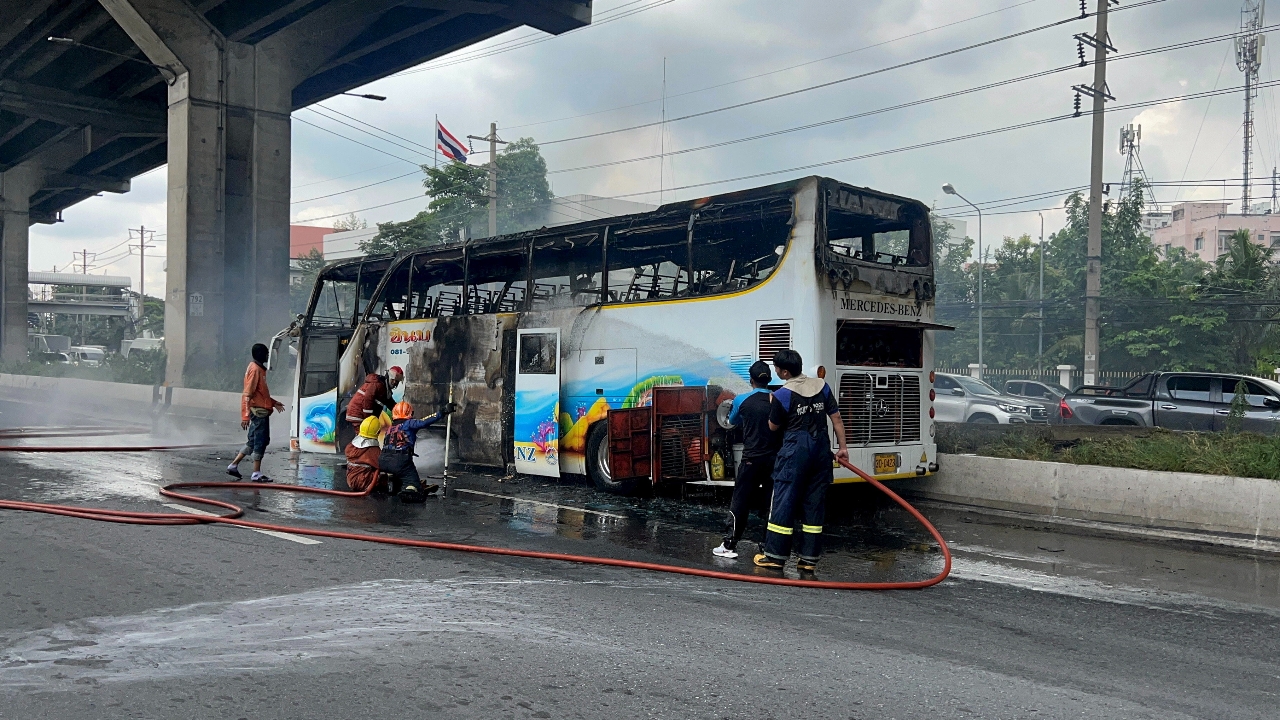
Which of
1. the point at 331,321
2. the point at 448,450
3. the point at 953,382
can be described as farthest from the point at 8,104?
the point at 953,382

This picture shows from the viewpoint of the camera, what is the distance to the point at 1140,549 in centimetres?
835

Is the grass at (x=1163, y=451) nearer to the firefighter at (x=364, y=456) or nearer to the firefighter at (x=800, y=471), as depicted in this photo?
the firefighter at (x=800, y=471)

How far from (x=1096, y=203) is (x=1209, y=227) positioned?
236 feet

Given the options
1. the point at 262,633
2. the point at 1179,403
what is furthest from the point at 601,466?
the point at 1179,403

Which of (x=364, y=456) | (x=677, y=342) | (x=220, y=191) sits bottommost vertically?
(x=364, y=456)

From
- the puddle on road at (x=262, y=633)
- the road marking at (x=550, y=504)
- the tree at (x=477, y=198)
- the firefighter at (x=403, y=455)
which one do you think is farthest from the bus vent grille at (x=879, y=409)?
the tree at (x=477, y=198)

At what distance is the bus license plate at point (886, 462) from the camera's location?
1002 centimetres

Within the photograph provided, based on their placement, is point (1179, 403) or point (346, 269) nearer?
point (346, 269)

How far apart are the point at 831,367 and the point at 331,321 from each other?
8.63 metres

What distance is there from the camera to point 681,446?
10.2 m

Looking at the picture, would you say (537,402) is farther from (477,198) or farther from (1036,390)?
(477,198)

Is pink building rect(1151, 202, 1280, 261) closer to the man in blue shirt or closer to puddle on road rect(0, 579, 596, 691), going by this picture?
the man in blue shirt

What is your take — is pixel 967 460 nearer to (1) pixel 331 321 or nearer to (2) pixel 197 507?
(2) pixel 197 507

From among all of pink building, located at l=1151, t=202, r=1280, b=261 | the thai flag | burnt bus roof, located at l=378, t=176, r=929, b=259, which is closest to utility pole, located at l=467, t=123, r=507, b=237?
the thai flag
